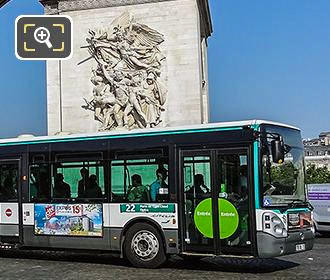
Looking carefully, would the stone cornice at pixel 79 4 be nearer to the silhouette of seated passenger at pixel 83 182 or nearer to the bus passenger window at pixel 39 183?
the bus passenger window at pixel 39 183

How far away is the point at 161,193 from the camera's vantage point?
35.8 ft

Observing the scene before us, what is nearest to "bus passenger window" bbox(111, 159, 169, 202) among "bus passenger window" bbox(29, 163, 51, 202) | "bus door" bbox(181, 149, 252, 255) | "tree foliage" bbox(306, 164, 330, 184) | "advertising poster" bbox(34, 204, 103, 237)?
"bus door" bbox(181, 149, 252, 255)

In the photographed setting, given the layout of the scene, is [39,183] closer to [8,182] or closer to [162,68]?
[8,182]

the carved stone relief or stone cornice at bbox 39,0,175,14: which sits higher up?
stone cornice at bbox 39,0,175,14

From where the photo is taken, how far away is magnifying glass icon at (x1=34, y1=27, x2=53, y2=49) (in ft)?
16.0

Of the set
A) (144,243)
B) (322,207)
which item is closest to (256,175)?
(144,243)

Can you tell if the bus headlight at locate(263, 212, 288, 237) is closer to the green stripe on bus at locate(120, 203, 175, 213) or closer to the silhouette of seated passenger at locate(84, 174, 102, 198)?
the green stripe on bus at locate(120, 203, 175, 213)

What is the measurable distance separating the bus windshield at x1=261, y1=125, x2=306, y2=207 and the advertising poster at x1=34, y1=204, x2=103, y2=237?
3.33 m

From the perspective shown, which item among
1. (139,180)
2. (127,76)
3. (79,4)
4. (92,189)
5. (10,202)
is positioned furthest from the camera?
(79,4)

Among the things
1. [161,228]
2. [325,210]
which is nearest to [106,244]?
[161,228]

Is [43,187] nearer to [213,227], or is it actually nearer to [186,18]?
[213,227]

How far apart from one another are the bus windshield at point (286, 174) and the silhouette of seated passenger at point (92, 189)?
3289 mm

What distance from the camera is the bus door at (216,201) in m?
10.0

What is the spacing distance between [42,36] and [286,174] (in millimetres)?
6379
